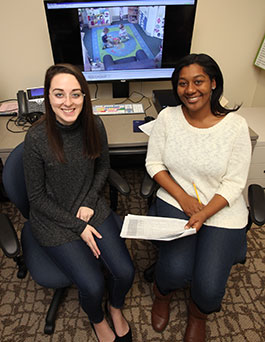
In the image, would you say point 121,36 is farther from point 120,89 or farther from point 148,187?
point 148,187

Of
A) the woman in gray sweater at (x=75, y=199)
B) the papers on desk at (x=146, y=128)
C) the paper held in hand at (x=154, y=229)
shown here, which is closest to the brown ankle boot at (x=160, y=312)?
the woman in gray sweater at (x=75, y=199)

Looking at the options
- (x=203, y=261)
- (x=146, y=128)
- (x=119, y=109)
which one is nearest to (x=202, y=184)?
(x=203, y=261)

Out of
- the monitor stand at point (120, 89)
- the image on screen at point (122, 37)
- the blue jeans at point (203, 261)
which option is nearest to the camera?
the blue jeans at point (203, 261)

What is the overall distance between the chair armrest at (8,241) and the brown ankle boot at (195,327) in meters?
0.87

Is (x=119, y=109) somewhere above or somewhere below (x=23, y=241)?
above

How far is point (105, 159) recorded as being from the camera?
1323mm

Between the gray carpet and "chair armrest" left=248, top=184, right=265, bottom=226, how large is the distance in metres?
0.62

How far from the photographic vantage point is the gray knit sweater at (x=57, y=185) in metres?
1.09

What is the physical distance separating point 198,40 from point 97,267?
68.1 inches

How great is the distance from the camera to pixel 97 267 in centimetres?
116

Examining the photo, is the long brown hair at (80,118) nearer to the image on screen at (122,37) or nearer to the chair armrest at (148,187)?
the chair armrest at (148,187)

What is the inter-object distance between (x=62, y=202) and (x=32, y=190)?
15 cm

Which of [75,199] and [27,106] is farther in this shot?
[27,106]

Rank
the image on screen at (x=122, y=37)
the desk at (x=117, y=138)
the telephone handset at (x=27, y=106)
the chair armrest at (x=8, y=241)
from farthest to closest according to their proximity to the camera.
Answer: the telephone handset at (x=27, y=106) < the image on screen at (x=122, y=37) < the desk at (x=117, y=138) < the chair armrest at (x=8, y=241)
